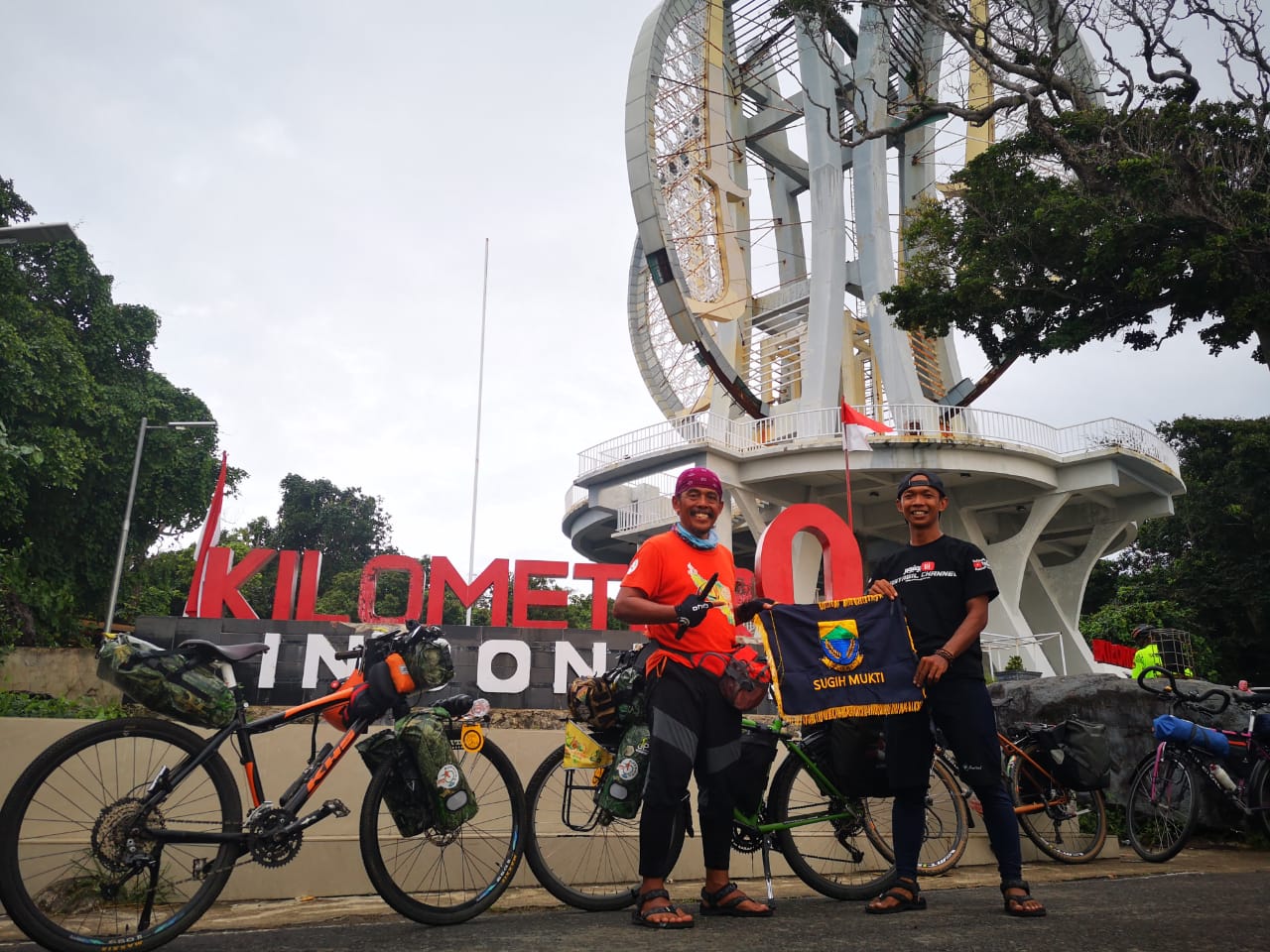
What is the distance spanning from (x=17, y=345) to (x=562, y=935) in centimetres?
2254

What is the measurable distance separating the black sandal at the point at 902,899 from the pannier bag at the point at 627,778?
1064 millimetres

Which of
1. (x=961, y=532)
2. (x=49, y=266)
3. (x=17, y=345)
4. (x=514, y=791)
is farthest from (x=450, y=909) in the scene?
(x=49, y=266)

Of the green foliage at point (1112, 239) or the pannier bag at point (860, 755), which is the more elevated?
the green foliage at point (1112, 239)

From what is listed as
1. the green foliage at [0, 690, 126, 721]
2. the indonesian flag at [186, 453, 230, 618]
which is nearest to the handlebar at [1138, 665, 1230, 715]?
the green foliage at [0, 690, 126, 721]

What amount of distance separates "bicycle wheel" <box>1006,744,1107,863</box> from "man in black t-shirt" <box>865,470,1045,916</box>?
8.30 ft

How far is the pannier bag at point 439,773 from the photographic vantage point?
3.68m

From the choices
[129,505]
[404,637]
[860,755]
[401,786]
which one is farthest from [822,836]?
Result: [129,505]

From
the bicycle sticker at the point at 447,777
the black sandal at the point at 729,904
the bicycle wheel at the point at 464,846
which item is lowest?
the black sandal at the point at 729,904

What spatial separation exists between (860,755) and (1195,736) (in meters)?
3.73

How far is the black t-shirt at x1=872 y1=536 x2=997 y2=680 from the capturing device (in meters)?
4.06

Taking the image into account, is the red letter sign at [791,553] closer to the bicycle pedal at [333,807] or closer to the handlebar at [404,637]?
the handlebar at [404,637]

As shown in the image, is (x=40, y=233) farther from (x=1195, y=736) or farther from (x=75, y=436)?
(x=75, y=436)

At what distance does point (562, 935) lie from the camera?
3193 mm

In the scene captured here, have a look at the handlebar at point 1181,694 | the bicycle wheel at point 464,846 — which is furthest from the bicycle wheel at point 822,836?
the handlebar at point 1181,694
